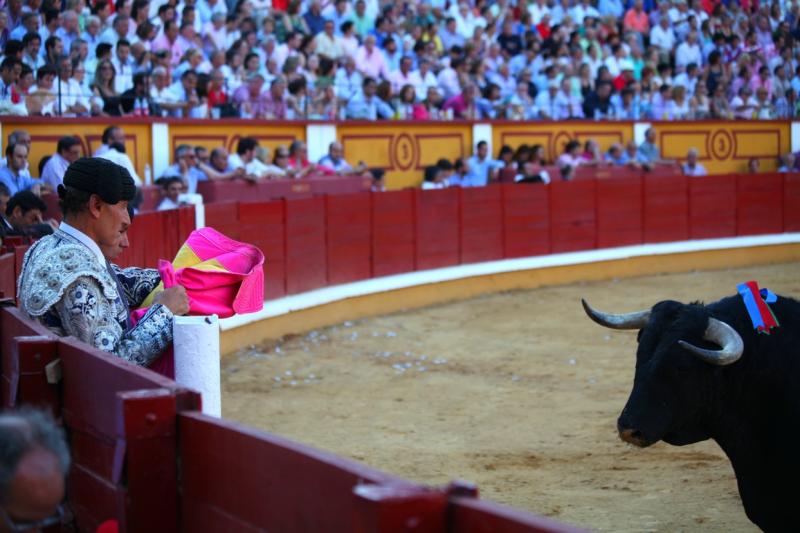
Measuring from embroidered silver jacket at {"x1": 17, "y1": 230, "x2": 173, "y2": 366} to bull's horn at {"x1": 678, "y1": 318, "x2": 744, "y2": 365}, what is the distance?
1.60m

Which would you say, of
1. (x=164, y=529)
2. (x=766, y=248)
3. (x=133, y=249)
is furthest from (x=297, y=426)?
(x=766, y=248)

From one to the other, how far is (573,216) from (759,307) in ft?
30.1

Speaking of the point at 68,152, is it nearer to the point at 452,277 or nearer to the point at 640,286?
the point at 452,277

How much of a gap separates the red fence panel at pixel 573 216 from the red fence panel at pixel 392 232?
2145 mm

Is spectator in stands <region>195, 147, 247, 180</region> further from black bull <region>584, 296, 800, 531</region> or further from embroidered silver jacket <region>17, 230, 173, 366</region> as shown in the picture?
embroidered silver jacket <region>17, 230, 173, 366</region>

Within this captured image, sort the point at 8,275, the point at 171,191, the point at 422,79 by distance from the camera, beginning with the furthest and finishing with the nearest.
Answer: the point at 422,79, the point at 171,191, the point at 8,275

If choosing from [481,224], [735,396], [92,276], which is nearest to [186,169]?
[481,224]

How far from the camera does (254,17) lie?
1145cm

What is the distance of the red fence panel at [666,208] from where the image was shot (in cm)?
1333

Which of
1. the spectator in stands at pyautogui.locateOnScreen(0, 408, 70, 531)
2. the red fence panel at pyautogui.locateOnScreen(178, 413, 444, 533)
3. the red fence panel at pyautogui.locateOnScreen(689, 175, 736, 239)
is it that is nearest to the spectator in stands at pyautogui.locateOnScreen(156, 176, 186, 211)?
the red fence panel at pyautogui.locateOnScreen(178, 413, 444, 533)

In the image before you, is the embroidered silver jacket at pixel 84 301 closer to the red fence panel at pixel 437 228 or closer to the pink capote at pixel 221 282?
the pink capote at pixel 221 282

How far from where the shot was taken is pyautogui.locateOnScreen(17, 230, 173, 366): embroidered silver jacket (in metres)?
2.80

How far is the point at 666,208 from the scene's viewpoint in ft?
44.3

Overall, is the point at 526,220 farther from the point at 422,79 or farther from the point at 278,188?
the point at 278,188
